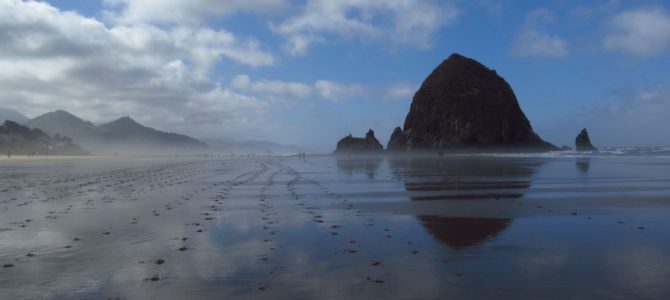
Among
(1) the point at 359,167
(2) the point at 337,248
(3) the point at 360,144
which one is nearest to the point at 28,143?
(3) the point at 360,144

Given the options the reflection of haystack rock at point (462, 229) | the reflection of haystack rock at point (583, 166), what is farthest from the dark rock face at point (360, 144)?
the reflection of haystack rock at point (462, 229)

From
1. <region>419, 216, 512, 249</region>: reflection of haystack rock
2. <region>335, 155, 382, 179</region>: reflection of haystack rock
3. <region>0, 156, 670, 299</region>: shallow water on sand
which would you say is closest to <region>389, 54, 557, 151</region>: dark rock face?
<region>335, 155, 382, 179</region>: reflection of haystack rock

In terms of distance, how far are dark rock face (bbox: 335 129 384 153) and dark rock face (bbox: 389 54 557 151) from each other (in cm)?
791

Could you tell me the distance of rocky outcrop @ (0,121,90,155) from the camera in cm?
12400

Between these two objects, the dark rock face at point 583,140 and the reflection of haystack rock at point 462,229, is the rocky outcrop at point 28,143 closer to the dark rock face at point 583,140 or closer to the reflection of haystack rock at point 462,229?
the reflection of haystack rock at point 462,229

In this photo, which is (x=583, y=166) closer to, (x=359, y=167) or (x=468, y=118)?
(x=359, y=167)

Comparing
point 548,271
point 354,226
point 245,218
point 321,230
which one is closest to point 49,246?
point 245,218

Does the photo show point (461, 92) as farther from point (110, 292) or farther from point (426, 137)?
point (110, 292)

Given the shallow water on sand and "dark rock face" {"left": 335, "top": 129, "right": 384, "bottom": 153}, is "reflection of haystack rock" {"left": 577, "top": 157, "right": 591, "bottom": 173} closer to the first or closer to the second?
the shallow water on sand

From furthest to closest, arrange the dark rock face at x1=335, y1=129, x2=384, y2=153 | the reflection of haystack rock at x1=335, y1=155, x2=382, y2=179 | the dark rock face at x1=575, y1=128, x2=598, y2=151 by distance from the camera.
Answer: the dark rock face at x1=335, y1=129, x2=384, y2=153
the dark rock face at x1=575, y1=128, x2=598, y2=151
the reflection of haystack rock at x1=335, y1=155, x2=382, y2=179

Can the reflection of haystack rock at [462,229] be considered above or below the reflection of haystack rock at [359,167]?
below

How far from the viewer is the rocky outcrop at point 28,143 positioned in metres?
124

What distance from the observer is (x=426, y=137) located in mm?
133625

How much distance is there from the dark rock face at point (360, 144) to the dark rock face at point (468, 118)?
26.0 ft
